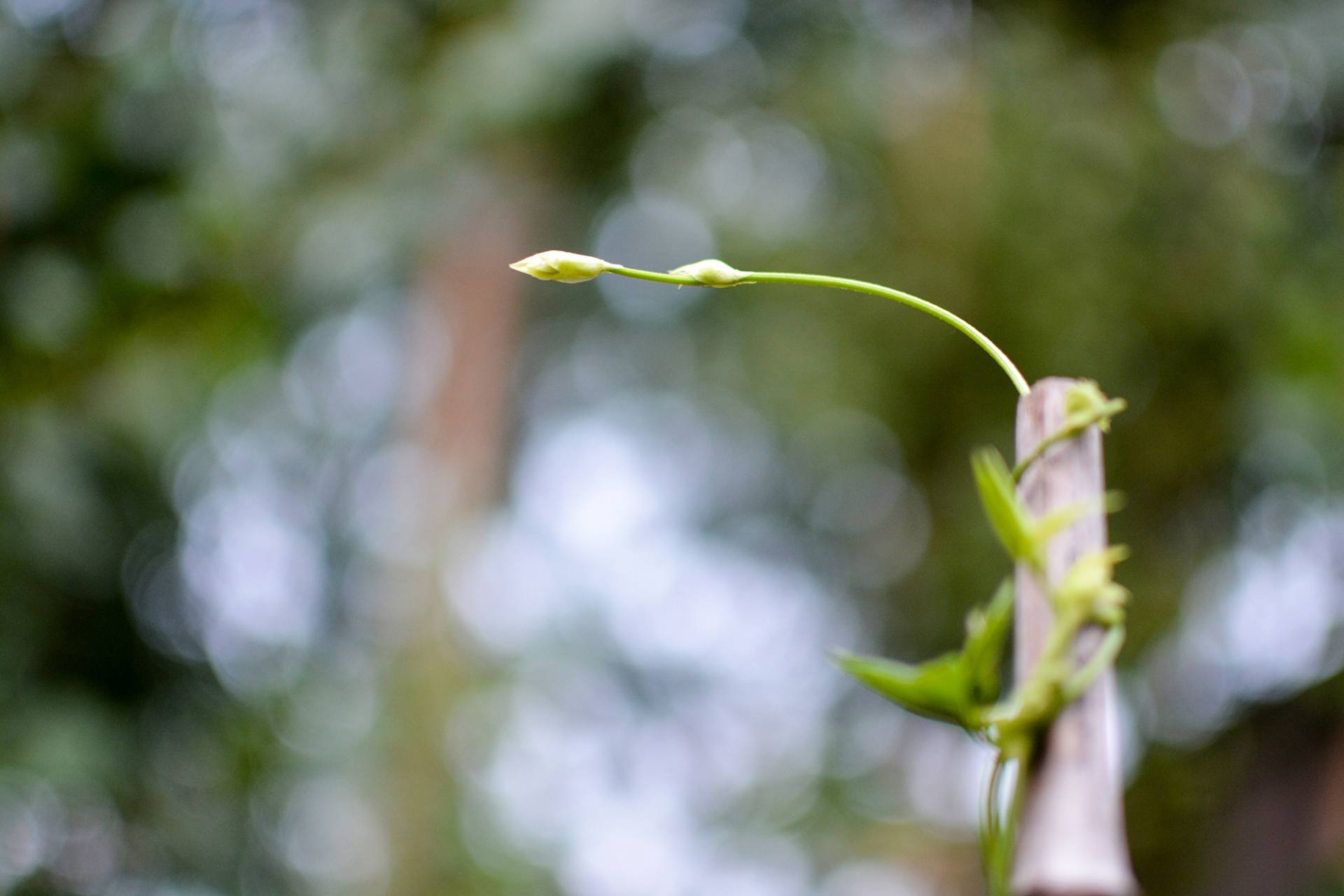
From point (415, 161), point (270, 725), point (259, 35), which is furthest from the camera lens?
point (270, 725)

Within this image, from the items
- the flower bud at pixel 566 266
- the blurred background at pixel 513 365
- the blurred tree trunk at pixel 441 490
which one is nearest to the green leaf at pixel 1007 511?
the flower bud at pixel 566 266

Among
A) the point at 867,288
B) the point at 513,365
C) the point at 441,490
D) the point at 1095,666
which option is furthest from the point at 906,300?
the point at 513,365

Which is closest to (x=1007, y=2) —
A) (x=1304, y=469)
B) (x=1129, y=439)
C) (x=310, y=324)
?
(x=1129, y=439)

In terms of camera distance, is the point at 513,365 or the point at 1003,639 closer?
the point at 1003,639

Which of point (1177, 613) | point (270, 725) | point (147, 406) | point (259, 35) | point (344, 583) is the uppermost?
point (259, 35)

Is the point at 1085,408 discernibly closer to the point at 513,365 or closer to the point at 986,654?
the point at 986,654

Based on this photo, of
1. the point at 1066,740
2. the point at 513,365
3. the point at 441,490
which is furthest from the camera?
the point at 513,365

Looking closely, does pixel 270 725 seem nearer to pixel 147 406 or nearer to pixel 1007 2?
pixel 147 406
